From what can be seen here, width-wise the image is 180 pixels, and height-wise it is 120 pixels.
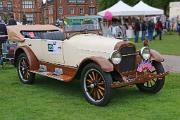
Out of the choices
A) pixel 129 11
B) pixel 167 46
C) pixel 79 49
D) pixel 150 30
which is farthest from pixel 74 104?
pixel 129 11

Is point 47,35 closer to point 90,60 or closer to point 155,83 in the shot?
point 90,60

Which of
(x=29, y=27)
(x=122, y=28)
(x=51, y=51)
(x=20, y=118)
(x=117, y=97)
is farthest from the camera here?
(x=122, y=28)

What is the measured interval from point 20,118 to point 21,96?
189cm

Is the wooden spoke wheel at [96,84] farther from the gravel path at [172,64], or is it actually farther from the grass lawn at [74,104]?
the gravel path at [172,64]

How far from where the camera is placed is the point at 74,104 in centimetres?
869

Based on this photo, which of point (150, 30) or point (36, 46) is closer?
point (36, 46)

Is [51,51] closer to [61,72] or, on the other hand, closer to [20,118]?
[61,72]

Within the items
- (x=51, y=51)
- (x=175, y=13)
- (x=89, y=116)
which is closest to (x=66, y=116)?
(x=89, y=116)

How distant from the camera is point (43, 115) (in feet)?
25.7

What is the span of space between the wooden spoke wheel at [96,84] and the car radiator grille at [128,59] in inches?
24.7

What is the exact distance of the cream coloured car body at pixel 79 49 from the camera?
8.83 meters

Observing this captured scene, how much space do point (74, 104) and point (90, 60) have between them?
92cm

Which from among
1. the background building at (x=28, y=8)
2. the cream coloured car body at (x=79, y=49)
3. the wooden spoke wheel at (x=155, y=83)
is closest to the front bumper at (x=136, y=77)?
the wooden spoke wheel at (x=155, y=83)

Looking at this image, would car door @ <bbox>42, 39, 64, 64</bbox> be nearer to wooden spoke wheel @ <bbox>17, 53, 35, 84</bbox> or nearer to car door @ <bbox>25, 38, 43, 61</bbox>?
car door @ <bbox>25, 38, 43, 61</bbox>
